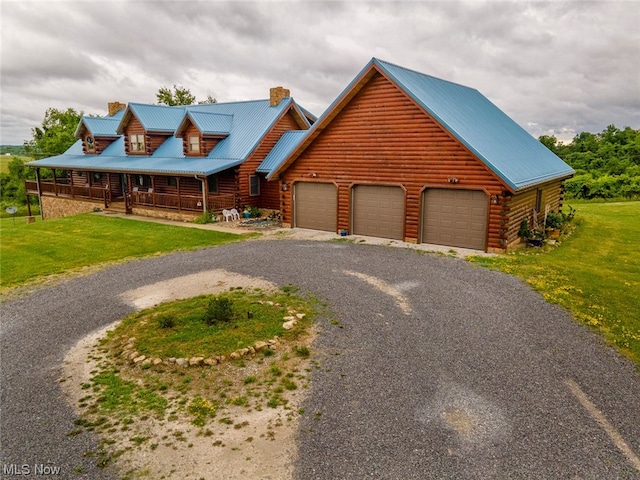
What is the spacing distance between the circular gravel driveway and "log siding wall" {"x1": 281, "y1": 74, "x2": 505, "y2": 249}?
5620 mm

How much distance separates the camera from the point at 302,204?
2395cm

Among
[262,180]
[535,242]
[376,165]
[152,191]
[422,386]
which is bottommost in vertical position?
[422,386]

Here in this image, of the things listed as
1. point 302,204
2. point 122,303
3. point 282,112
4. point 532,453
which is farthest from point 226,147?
point 532,453

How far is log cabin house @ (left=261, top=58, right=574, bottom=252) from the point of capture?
59.5ft

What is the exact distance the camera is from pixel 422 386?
8.12 meters

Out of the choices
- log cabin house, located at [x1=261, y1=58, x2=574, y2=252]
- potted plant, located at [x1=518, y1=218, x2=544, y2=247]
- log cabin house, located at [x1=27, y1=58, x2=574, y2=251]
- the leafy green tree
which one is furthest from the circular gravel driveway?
the leafy green tree

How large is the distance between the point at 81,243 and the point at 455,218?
57.5 ft

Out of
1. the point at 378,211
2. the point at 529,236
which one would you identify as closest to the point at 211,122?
the point at 378,211

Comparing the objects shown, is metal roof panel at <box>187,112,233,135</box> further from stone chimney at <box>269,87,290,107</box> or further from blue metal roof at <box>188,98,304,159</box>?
stone chimney at <box>269,87,290,107</box>

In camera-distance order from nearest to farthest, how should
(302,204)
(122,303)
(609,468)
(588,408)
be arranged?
(609,468)
(588,408)
(122,303)
(302,204)

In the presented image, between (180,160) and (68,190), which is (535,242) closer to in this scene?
(180,160)

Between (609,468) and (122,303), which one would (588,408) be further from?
(122,303)

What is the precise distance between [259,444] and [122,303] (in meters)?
7.93

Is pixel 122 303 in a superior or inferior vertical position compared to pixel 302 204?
inferior
